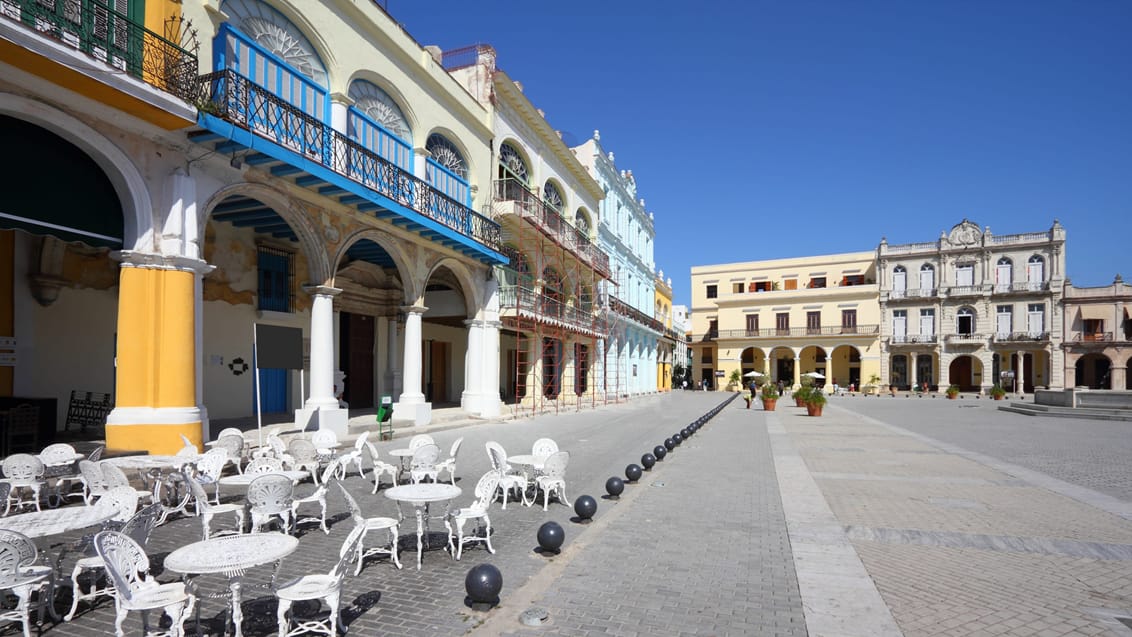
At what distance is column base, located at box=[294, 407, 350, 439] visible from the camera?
11.7m

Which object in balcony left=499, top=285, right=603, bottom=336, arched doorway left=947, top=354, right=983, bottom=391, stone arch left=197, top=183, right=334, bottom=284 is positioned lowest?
arched doorway left=947, top=354, right=983, bottom=391

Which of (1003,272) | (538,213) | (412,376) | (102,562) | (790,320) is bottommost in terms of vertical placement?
(102,562)

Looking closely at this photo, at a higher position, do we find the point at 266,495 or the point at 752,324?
the point at 752,324

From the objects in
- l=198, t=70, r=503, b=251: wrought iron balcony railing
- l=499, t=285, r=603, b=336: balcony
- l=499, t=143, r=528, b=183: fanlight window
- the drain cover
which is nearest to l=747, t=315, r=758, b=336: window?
l=499, t=285, r=603, b=336: balcony

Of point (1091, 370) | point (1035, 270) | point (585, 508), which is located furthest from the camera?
point (1091, 370)

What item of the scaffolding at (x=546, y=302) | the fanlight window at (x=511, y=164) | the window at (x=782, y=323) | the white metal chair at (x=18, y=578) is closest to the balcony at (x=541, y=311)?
the scaffolding at (x=546, y=302)

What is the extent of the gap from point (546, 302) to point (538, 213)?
12.1 ft

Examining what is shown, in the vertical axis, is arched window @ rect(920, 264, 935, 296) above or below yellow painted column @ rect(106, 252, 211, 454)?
above

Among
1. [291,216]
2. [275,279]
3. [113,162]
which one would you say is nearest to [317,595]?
[113,162]

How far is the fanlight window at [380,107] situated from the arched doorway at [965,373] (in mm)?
51646

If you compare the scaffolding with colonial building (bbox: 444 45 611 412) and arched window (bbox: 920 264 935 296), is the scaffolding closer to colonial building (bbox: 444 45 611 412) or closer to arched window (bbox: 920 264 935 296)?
colonial building (bbox: 444 45 611 412)

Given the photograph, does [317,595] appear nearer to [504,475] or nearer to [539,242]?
[504,475]

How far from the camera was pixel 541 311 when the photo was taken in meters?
21.9

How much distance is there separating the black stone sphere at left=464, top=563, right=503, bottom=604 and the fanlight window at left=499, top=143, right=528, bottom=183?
17866 millimetres
